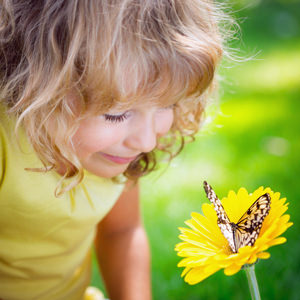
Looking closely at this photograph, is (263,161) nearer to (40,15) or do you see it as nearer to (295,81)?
(295,81)

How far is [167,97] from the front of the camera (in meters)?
1.15

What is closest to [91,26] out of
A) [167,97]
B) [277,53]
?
[167,97]

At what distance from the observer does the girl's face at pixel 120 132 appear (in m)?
1.14

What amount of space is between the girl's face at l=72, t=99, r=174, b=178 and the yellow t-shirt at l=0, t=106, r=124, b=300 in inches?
6.2

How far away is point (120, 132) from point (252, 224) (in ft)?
1.48

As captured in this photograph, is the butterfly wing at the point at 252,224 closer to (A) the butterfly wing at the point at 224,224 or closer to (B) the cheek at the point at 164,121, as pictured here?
(A) the butterfly wing at the point at 224,224

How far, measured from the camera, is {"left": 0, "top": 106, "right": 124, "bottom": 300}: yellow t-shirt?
1.25 m

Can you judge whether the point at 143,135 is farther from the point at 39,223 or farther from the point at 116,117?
the point at 39,223

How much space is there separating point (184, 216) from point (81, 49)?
4.23ft

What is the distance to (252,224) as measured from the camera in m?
0.79

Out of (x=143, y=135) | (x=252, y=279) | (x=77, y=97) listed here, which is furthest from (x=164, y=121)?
(x=252, y=279)

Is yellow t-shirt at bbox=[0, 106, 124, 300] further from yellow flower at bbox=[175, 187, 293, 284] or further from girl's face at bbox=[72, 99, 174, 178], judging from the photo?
yellow flower at bbox=[175, 187, 293, 284]

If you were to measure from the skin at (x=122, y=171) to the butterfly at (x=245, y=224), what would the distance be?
0.38m

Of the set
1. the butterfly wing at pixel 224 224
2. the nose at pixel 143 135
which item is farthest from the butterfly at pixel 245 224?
the nose at pixel 143 135
